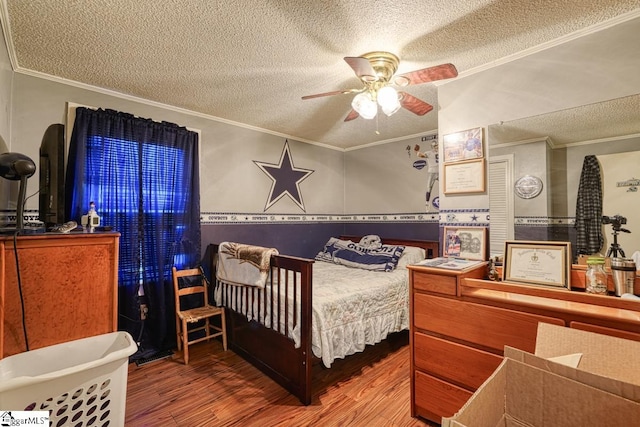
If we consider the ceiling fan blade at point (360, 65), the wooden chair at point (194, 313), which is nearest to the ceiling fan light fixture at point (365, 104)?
the ceiling fan blade at point (360, 65)

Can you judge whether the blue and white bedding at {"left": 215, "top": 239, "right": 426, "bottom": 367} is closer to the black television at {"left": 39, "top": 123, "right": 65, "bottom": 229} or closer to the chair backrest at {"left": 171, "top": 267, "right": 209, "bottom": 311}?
the chair backrest at {"left": 171, "top": 267, "right": 209, "bottom": 311}

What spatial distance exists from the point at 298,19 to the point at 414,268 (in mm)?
1587

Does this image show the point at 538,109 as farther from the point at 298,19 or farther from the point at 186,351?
the point at 186,351

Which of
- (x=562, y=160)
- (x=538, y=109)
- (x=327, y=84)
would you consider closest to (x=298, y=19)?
(x=327, y=84)

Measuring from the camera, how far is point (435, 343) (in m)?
1.73

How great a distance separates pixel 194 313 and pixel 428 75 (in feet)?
8.70

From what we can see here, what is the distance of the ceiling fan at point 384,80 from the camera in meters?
1.63

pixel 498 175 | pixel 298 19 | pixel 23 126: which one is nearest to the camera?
pixel 298 19

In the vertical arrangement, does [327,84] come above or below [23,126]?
above

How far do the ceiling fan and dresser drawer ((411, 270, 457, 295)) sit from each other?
40.3 inches

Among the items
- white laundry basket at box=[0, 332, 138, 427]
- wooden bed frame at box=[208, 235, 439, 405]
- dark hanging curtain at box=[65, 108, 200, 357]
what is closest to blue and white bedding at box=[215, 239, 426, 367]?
wooden bed frame at box=[208, 235, 439, 405]

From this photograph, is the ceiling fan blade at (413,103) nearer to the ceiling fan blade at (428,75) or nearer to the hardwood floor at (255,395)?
the ceiling fan blade at (428,75)

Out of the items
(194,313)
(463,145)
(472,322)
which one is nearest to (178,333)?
(194,313)

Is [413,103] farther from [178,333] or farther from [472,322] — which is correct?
[178,333]
